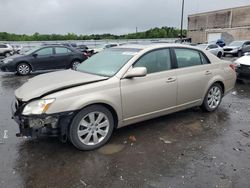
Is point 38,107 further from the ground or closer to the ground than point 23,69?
further from the ground

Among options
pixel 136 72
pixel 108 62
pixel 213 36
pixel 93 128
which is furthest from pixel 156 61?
pixel 213 36

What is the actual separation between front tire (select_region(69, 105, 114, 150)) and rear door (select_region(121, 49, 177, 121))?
35 centimetres

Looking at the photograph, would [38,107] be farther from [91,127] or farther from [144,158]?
[144,158]

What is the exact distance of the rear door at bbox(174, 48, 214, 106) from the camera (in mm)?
4957

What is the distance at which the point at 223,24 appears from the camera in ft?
159

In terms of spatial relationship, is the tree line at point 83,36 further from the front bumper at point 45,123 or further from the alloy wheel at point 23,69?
the front bumper at point 45,123

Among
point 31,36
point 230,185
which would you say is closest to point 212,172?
point 230,185

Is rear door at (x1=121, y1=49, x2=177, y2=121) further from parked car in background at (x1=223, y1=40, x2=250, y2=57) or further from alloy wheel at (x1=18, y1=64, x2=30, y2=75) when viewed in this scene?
parked car in background at (x1=223, y1=40, x2=250, y2=57)

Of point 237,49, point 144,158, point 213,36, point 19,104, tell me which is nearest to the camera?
point 144,158

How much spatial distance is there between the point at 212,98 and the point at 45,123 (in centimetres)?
369

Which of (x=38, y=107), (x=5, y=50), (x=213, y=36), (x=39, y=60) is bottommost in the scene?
(x=213, y=36)

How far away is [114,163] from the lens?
3.60 m

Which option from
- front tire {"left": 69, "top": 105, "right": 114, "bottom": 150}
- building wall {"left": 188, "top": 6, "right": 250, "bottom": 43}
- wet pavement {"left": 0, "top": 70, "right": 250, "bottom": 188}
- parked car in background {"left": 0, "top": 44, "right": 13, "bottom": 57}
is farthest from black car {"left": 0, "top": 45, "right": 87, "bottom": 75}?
building wall {"left": 188, "top": 6, "right": 250, "bottom": 43}

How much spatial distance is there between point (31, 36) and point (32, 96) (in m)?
59.9
